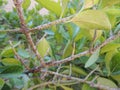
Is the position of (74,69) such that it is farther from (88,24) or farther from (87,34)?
(88,24)

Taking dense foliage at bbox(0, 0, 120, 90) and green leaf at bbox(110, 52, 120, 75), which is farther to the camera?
green leaf at bbox(110, 52, 120, 75)

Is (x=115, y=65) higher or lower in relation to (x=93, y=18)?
lower

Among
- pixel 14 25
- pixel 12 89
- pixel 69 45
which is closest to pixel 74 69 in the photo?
pixel 69 45

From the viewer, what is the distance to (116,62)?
88cm

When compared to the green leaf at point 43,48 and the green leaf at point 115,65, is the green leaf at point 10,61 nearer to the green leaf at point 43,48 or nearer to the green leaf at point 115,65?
the green leaf at point 43,48

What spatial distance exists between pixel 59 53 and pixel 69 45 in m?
0.21

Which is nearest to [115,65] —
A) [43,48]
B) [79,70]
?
[79,70]

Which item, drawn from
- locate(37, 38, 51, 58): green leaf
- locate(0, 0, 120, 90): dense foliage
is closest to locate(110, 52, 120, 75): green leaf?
locate(0, 0, 120, 90): dense foliage

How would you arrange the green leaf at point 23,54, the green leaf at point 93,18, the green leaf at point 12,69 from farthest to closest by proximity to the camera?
the green leaf at point 23,54 < the green leaf at point 12,69 < the green leaf at point 93,18

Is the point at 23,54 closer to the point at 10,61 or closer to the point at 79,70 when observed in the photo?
the point at 10,61

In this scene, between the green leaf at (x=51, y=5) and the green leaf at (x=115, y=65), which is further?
the green leaf at (x=115, y=65)

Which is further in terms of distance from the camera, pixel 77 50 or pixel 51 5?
pixel 77 50

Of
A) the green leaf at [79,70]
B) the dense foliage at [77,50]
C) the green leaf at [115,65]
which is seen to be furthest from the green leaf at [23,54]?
the green leaf at [115,65]

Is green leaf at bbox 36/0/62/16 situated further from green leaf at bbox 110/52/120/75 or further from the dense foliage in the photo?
green leaf at bbox 110/52/120/75
